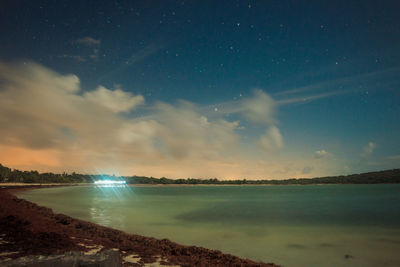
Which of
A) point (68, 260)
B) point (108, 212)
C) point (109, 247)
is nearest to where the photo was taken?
point (68, 260)

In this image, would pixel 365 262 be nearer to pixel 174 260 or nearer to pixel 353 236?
pixel 353 236

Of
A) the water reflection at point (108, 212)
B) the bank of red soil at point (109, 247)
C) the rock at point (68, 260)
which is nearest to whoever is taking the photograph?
the rock at point (68, 260)

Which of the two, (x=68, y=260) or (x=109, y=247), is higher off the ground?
(x=68, y=260)

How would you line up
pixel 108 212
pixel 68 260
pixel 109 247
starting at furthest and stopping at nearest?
pixel 108 212 → pixel 109 247 → pixel 68 260

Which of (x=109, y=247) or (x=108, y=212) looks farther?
(x=108, y=212)

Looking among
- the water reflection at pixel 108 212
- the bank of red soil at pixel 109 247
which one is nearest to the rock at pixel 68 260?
the bank of red soil at pixel 109 247

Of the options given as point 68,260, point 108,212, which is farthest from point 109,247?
point 108,212

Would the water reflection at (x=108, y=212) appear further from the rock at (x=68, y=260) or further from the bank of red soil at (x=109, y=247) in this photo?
the rock at (x=68, y=260)

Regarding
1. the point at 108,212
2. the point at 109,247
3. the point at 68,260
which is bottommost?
the point at 108,212

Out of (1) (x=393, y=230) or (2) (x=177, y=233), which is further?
(1) (x=393, y=230)

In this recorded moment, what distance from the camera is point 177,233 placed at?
741 inches

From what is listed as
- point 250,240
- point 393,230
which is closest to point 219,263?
point 250,240

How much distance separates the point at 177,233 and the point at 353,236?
13607mm

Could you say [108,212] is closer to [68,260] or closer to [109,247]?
[109,247]
